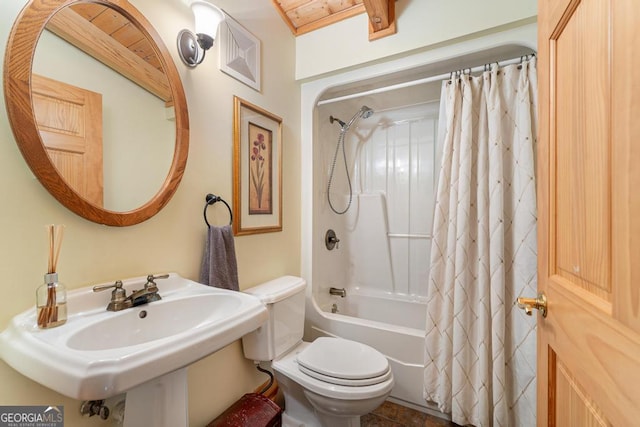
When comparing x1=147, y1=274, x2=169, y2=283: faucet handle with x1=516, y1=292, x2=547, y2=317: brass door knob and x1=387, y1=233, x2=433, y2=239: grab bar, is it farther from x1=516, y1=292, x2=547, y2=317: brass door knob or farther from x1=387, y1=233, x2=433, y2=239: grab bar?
x1=387, y1=233, x2=433, y2=239: grab bar

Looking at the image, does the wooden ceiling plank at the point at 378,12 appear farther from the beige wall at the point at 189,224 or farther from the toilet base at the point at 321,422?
the toilet base at the point at 321,422

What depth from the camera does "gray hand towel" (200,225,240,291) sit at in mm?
1255

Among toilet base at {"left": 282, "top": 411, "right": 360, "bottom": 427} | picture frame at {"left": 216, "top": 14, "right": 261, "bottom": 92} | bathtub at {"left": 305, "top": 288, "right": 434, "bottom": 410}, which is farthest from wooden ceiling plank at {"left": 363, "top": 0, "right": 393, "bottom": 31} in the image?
toilet base at {"left": 282, "top": 411, "right": 360, "bottom": 427}

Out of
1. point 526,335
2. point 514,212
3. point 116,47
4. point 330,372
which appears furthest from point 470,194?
point 116,47

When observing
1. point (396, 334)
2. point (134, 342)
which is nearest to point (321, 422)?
point (396, 334)

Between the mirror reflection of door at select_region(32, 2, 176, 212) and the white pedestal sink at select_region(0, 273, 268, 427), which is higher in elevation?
the mirror reflection of door at select_region(32, 2, 176, 212)

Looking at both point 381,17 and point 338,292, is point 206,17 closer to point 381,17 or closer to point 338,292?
point 381,17

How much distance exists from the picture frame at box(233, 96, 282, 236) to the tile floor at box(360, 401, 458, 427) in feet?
4.24

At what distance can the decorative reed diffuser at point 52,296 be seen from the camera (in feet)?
2.43

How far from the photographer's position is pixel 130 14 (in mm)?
1014

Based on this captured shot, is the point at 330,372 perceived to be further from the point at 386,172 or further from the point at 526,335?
the point at 386,172

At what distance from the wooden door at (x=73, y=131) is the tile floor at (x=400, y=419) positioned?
179 centimetres

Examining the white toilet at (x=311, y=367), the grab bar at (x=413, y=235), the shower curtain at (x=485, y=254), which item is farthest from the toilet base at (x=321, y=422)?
the grab bar at (x=413, y=235)

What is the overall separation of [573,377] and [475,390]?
3.46 feet
